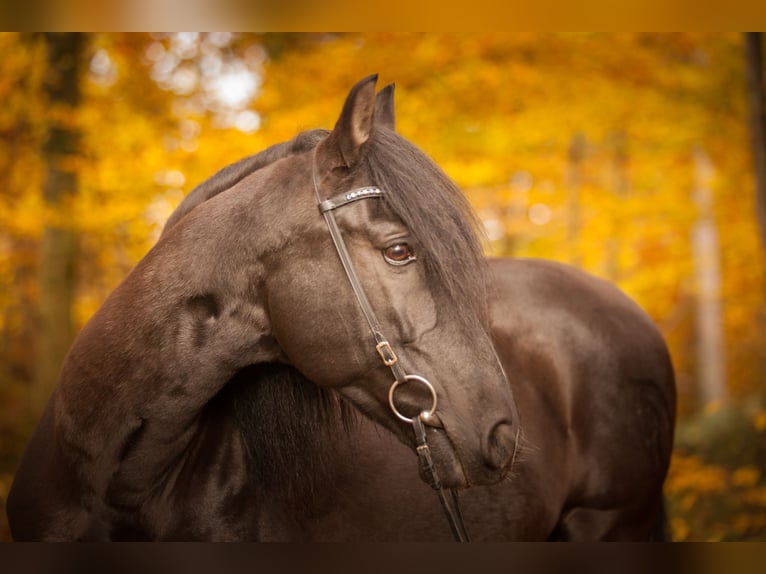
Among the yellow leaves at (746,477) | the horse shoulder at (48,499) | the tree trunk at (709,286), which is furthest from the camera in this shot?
the tree trunk at (709,286)

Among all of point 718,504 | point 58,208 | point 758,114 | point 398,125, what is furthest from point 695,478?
point 58,208

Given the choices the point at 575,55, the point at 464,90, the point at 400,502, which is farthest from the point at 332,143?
the point at 575,55

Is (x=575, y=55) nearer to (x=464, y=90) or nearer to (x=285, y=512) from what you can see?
(x=464, y=90)

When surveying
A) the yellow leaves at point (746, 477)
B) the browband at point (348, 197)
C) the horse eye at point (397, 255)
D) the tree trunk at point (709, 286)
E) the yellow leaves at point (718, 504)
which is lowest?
the yellow leaves at point (718, 504)

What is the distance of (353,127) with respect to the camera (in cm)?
179

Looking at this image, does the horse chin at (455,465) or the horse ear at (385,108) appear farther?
the horse ear at (385,108)

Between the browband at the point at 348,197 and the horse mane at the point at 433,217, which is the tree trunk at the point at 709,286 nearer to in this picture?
the horse mane at the point at 433,217

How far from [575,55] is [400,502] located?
197 inches

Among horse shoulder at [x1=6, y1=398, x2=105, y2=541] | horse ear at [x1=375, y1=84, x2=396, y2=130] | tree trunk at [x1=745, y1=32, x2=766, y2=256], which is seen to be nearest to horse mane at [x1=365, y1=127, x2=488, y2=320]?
horse ear at [x1=375, y1=84, x2=396, y2=130]

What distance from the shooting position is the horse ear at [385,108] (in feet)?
7.32

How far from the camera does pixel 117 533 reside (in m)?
2.03

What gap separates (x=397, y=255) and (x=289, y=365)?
622mm

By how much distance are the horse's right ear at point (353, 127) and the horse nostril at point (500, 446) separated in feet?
2.87

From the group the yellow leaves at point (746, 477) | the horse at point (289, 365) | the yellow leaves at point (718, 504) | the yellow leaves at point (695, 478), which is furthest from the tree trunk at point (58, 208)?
the yellow leaves at point (746, 477)
